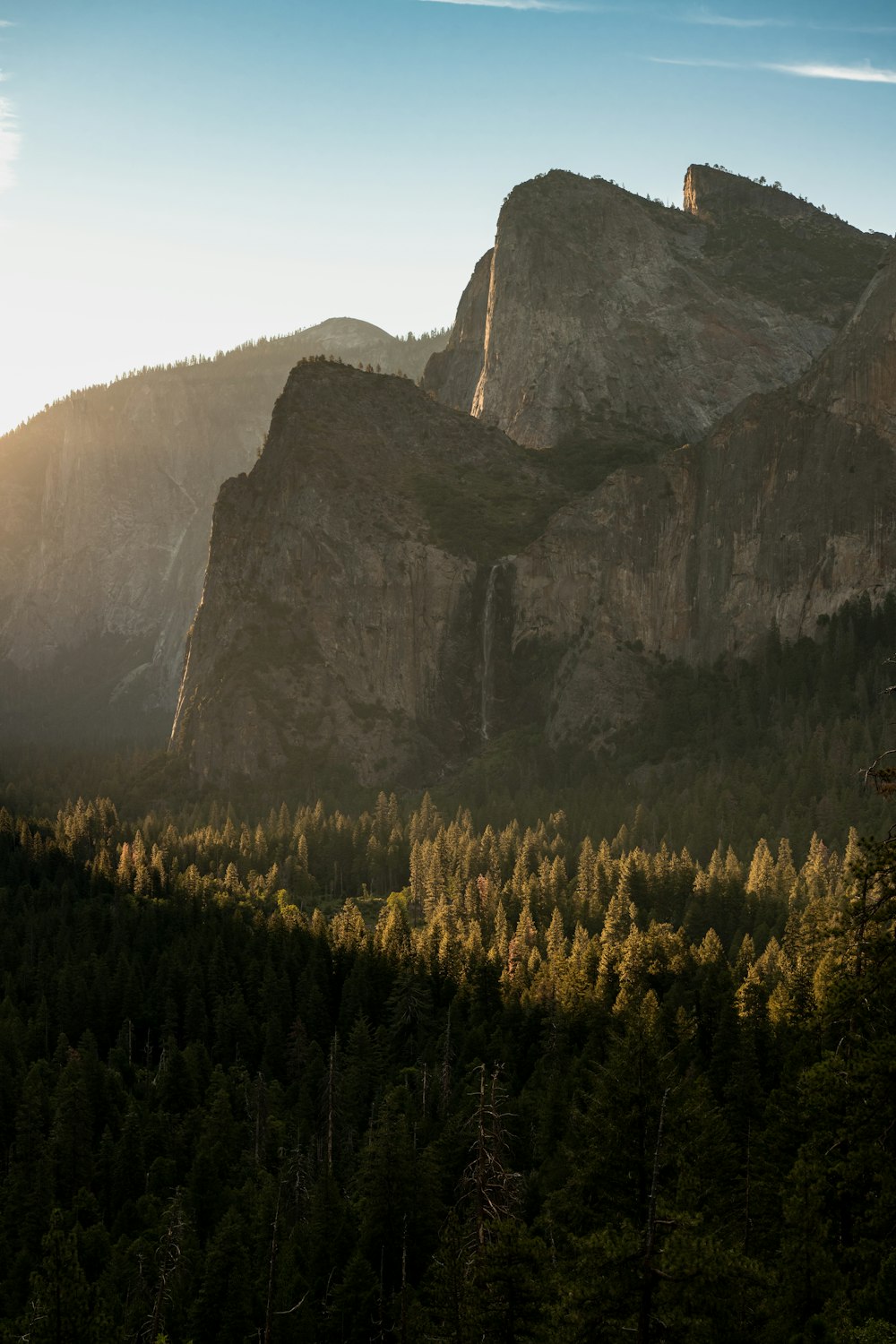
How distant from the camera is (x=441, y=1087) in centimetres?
8762

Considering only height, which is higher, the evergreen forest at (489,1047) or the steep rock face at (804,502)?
the steep rock face at (804,502)

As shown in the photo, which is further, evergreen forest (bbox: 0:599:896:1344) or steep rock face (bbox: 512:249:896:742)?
steep rock face (bbox: 512:249:896:742)

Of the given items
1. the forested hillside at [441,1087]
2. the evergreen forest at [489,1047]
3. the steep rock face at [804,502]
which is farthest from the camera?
the steep rock face at [804,502]

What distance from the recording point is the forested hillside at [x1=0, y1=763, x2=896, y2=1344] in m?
38.1

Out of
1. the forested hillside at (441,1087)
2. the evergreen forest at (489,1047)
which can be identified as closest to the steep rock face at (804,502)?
the evergreen forest at (489,1047)

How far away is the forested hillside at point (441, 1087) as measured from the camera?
38.1m

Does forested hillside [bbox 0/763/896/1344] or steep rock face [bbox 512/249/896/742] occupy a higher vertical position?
steep rock face [bbox 512/249/896/742]

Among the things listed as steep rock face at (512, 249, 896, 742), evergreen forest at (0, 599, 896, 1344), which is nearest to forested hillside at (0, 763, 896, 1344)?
evergreen forest at (0, 599, 896, 1344)

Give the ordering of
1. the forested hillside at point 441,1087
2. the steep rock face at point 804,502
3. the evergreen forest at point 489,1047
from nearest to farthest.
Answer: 1. the forested hillside at point 441,1087
2. the evergreen forest at point 489,1047
3. the steep rock face at point 804,502

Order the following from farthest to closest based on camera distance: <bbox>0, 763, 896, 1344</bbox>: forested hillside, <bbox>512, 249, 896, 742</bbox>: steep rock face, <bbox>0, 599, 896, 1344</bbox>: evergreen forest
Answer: <bbox>512, 249, 896, 742</bbox>: steep rock face, <bbox>0, 599, 896, 1344</bbox>: evergreen forest, <bbox>0, 763, 896, 1344</bbox>: forested hillside

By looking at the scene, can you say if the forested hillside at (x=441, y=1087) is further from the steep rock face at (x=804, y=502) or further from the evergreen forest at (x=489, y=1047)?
the steep rock face at (x=804, y=502)

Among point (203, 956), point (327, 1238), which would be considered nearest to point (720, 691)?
point (203, 956)

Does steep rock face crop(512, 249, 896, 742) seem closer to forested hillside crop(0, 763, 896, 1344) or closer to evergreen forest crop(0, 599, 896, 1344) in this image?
evergreen forest crop(0, 599, 896, 1344)

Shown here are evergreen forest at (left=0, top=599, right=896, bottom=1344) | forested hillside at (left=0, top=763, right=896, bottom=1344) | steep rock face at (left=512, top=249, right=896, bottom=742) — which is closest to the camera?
forested hillside at (left=0, top=763, right=896, bottom=1344)
